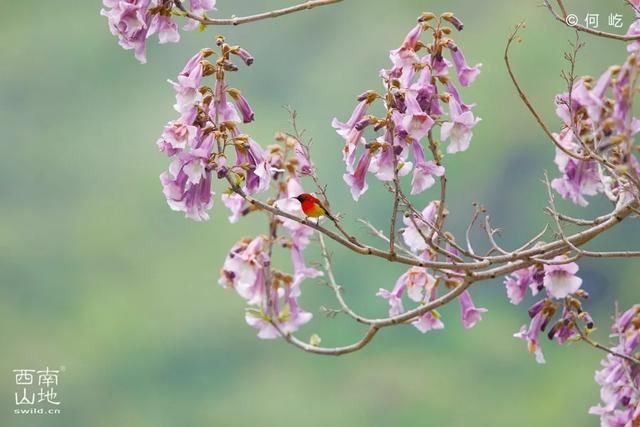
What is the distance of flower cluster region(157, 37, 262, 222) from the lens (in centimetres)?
146

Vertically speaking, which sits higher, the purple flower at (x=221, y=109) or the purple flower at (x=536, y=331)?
the purple flower at (x=221, y=109)

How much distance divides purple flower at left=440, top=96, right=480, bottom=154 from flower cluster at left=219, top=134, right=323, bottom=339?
417 mm

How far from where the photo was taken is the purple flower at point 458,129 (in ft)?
4.96

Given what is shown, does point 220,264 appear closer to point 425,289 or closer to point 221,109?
point 425,289

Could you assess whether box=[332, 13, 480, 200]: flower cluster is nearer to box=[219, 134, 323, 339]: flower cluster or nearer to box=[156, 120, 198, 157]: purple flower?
box=[156, 120, 198, 157]: purple flower

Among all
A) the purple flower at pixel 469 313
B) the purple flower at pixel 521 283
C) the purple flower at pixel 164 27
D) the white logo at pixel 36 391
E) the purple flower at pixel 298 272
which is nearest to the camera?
the purple flower at pixel 164 27

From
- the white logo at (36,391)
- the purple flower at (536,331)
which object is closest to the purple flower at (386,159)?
the purple flower at (536,331)

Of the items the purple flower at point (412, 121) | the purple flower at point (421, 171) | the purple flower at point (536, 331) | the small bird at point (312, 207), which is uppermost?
the purple flower at point (412, 121)

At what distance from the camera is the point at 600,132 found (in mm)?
1403

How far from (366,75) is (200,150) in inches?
98.7

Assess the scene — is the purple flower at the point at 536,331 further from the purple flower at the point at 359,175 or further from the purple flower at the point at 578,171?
the purple flower at the point at 359,175

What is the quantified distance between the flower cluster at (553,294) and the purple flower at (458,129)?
0.27 m

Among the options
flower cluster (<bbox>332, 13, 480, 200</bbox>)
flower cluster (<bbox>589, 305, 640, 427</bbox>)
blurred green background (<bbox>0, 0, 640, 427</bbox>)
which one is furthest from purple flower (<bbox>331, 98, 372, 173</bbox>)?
blurred green background (<bbox>0, 0, 640, 427</bbox>)

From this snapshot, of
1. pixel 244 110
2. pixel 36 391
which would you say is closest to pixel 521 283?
pixel 244 110
